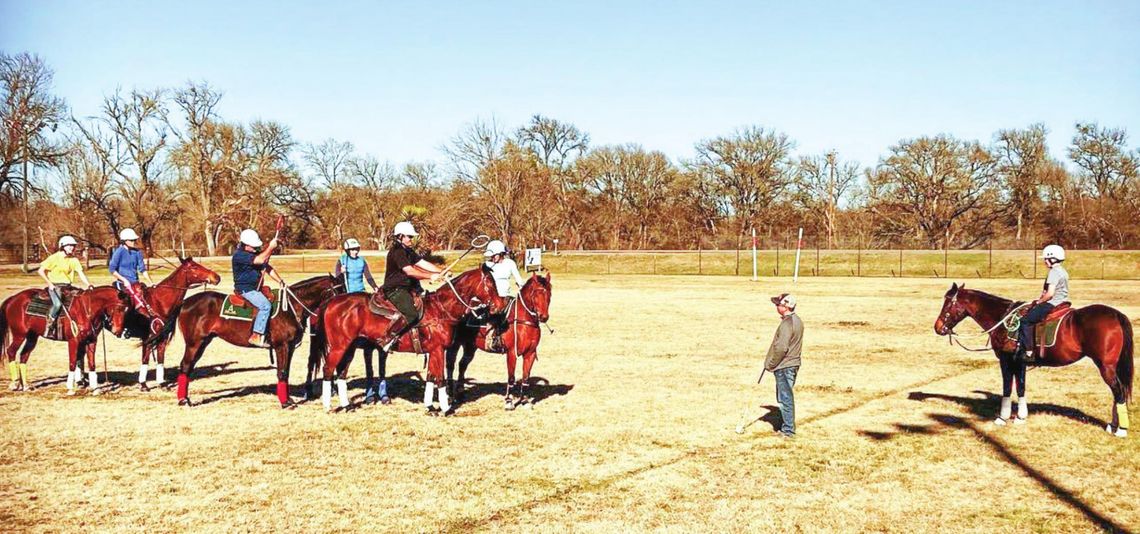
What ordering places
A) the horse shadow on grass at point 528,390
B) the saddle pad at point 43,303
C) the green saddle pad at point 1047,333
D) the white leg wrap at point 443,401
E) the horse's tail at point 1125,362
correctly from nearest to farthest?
the horse's tail at point 1125,362 → the green saddle pad at point 1047,333 → the white leg wrap at point 443,401 → the horse shadow on grass at point 528,390 → the saddle pad at point 43,303

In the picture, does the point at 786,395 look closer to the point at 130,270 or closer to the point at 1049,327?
the point at 1049,327

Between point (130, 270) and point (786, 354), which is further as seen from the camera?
point (130, 270)

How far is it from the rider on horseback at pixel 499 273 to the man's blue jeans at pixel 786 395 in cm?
411

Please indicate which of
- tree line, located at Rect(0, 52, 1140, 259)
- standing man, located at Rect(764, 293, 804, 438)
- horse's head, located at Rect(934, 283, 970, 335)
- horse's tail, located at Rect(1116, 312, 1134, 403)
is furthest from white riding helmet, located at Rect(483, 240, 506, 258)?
tree line, located at Rect(0, 52, 1140, 259)

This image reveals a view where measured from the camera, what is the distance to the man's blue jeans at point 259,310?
40.9 feet

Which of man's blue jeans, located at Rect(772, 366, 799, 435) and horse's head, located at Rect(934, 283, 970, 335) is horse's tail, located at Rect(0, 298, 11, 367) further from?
horse's head, located at Rect(934, 283, 970, 335)

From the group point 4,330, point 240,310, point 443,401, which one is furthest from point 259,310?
point 4,330

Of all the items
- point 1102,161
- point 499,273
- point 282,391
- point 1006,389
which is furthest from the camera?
point 1102,161

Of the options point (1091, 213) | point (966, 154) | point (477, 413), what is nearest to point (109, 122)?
point (477, 413)

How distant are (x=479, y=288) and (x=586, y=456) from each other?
3.44 m

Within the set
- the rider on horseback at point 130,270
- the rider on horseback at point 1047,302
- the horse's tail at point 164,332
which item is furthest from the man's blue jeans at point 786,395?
the rider on horseback at point 130,270

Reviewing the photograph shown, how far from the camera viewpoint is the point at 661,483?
877 cm

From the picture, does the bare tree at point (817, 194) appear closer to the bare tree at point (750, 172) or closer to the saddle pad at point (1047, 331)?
the bare tree at point (750, 172)

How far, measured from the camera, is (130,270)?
14219 mm
